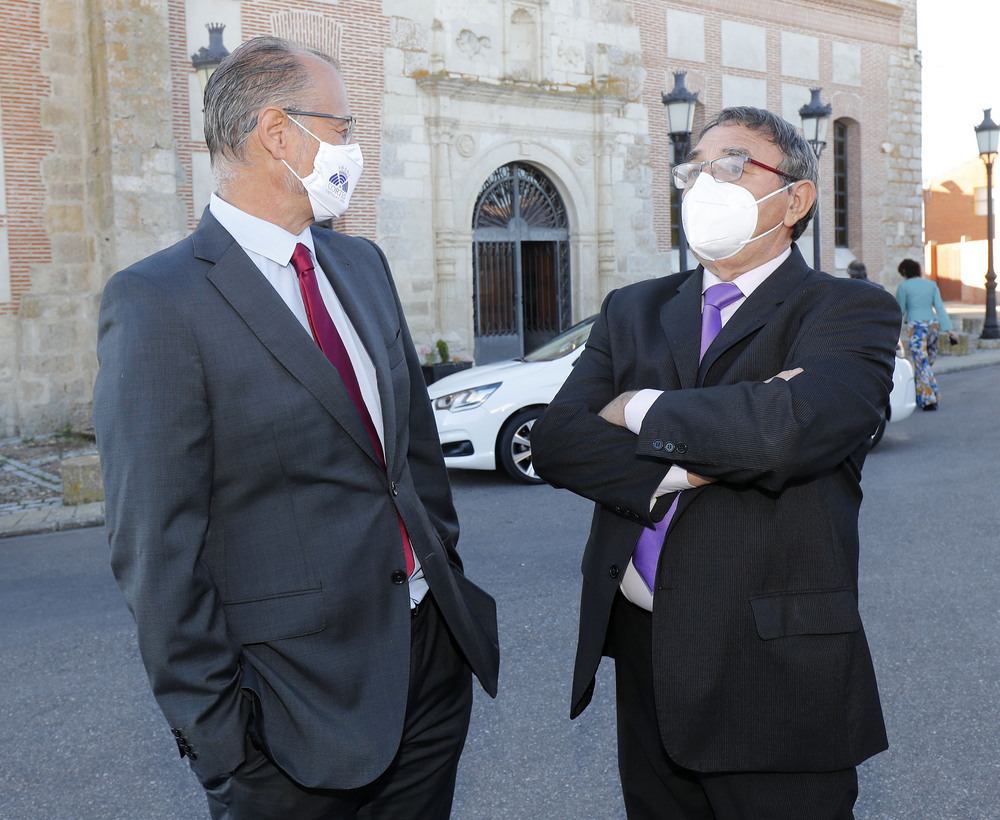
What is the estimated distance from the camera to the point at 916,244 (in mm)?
24547

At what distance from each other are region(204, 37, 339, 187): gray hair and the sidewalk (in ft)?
21.5

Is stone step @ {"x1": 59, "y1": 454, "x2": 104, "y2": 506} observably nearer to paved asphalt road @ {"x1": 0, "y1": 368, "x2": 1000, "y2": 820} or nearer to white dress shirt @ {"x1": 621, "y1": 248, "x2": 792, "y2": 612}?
paved asphalt road @ {"x1": 0, "y1": 368, "x2": 1000, "y2": 820}

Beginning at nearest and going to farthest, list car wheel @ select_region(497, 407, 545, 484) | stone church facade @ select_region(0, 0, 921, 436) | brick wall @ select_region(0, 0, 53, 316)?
1. car wheel @ select_region(497, 407, 545, 484)
2. brick wall @ select_region(0, 0, 53, 316)
3. stone church facade @ select_region(0, 0, 921, 436)

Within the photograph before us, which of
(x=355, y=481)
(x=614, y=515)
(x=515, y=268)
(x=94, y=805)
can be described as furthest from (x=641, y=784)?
(x=515, y=268)

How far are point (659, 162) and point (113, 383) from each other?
18.6 meters

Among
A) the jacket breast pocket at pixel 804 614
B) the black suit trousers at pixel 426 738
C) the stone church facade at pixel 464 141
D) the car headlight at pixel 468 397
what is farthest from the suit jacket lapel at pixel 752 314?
the stone church facade at pixel 464 141

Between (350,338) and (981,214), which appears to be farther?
(981,214)

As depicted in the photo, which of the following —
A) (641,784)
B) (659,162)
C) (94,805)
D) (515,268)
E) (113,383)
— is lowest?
(94,805)

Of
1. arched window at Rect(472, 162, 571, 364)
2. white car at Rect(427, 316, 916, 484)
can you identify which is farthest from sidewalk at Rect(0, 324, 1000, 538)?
arched window at Rect(472, 162, 571, 364)

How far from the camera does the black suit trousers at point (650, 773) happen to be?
2.07 meters

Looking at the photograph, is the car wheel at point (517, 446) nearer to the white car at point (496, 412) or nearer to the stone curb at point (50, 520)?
the white car at point (496, 412)

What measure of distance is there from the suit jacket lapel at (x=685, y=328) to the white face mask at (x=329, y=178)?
0.77 metres

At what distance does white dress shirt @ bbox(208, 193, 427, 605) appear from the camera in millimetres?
2094

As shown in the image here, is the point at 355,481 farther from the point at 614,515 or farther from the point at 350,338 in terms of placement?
the point at 614,515
